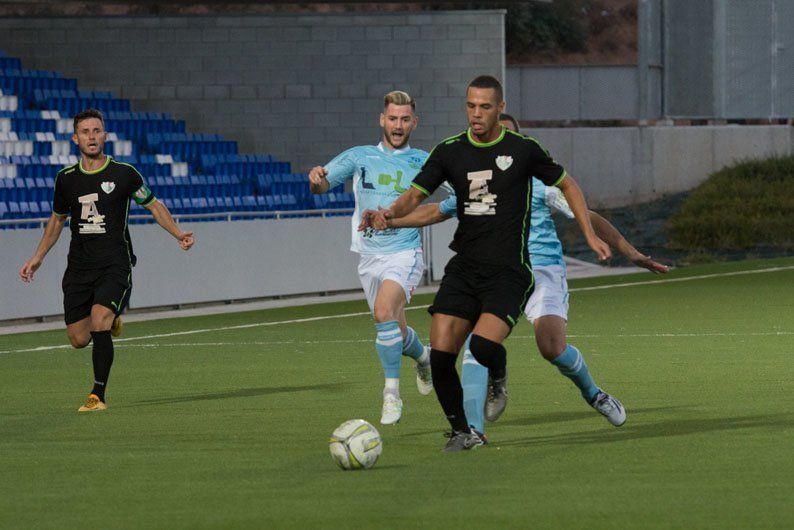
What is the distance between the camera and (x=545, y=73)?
42312mm

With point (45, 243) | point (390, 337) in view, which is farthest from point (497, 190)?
point (45, 243)

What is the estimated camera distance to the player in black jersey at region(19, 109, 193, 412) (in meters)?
11.8

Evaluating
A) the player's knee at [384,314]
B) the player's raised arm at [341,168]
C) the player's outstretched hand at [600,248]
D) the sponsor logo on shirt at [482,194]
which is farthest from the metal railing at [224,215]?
the player's outstretched hand at [600,248]

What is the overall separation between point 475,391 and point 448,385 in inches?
16.4

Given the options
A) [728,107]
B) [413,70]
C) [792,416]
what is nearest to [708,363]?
[792,416]

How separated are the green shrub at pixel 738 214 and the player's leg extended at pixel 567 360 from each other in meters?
26.6

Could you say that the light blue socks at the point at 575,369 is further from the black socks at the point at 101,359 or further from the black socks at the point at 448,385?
the black socks at the point at 101,359

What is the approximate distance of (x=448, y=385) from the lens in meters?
8.93

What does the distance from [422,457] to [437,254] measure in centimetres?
1758

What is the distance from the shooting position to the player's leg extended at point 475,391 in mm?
9266

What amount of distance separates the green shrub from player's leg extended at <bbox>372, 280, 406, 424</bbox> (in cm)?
2574

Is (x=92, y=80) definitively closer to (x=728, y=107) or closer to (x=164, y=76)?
(x=164, y=76)

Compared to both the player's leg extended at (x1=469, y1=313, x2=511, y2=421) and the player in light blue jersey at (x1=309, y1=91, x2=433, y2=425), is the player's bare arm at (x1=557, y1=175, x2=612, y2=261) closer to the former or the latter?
the player's leg extended at (x1=469, y1=313, x2=511, y2=421)

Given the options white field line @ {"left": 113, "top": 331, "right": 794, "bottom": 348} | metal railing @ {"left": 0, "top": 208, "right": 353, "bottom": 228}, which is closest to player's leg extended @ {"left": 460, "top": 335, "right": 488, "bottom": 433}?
white field line @ {"left": 113, "top": 331, "right": 794, "bottom": 348}
